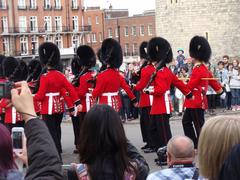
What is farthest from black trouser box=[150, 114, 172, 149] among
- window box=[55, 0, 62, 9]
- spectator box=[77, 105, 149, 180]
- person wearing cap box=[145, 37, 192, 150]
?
window box=[55, 0, 62, 9]

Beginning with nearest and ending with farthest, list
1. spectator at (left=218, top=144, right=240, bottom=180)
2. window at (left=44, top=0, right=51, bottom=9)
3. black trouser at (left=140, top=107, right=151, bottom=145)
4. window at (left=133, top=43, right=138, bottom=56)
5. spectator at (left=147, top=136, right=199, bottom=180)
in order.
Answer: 1. spectator at (left=218, top=144, right=240, bottom=180)
2. spectator at (left=147, top=136, right=199, bottom=180)
3. black trouser at (left=140, top=107, right=151, bottom=145)
4. window at (left=44, top=0, right=51, bottom=9)
5. window at (left=133, top=43, right=138, bottom=56)

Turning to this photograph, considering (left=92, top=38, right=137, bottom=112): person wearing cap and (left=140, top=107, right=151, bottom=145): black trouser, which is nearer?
(left=92, top=38, right=137, bottom=112): person wearing cap

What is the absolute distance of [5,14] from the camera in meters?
55.7

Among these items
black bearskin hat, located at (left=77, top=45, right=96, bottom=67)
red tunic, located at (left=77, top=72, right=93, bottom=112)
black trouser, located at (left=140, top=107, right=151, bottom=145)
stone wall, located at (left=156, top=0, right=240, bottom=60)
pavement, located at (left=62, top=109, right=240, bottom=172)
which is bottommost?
pavement, located at (left=62, top=109, right=240, bottom=172)

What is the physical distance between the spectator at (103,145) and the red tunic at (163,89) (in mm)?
5274

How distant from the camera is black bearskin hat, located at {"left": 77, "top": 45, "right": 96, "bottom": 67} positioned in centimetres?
1048

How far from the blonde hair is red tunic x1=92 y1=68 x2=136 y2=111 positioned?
6.05 metres

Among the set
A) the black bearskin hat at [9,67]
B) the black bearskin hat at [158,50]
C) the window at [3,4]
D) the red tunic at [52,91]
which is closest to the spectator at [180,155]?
the red tunic at [52,91]

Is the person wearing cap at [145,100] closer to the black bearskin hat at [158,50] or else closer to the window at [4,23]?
the black bearskin hat at [158,50]

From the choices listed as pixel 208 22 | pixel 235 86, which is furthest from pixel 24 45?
pixel 235 86

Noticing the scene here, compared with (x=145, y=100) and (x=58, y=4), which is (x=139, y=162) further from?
(x=58, y=4)

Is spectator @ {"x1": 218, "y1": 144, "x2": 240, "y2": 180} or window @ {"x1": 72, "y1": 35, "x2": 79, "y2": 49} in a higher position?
window @ {"x1": 72, "y1": 35, "x2": 79, "y2": 49}

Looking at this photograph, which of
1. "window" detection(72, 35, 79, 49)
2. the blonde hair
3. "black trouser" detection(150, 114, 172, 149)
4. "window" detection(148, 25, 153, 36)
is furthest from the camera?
"window" detection(148, 25, 153, 36)

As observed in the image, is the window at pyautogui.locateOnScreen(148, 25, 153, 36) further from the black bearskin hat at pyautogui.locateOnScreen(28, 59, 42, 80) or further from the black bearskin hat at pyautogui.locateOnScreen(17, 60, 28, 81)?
the black bearskin hat at pyautogui.locateOnScreen(17, 60, 28, 81)
